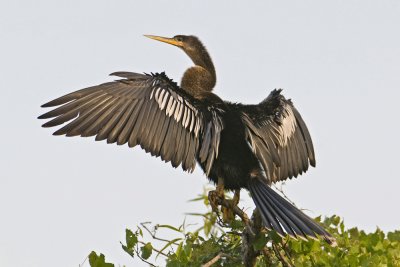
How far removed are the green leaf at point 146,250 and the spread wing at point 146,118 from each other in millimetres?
769

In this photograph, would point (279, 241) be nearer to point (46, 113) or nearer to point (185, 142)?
point (185, 142)

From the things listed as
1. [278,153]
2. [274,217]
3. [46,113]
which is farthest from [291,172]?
[46,113]

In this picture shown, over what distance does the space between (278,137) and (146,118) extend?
0.94m

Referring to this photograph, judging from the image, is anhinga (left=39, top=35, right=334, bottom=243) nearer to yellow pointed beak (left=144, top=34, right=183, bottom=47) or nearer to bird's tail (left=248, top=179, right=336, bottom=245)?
bird's tail (left=248, top=179, right=336, bottom=245)

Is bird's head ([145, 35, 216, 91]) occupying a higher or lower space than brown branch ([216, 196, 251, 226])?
higher

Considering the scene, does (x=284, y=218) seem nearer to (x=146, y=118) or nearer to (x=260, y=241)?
(x=260, y=241)

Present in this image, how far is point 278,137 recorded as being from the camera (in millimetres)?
4684

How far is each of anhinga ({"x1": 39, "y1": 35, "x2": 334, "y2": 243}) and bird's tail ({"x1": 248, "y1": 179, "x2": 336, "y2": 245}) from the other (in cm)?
1

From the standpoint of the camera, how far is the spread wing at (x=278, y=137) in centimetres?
433

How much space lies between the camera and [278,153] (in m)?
4.66

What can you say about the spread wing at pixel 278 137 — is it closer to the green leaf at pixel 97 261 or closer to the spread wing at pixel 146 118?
the spread wing at pixel 146 118

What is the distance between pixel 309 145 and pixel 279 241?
1.81 m

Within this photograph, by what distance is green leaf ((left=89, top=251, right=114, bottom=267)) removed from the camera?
3.31m

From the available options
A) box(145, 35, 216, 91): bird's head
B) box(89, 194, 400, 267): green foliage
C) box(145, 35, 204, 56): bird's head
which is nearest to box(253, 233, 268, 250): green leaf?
box(89, 194, 400, 267): green foliage
